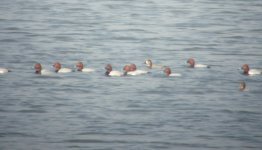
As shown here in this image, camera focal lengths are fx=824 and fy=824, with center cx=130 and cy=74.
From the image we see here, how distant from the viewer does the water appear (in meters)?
22.2

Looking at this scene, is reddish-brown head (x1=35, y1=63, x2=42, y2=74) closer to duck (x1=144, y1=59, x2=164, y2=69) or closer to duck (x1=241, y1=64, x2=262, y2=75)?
duck (x1=144, y1=59, x2=164, y2=69)

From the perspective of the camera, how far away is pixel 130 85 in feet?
92.1

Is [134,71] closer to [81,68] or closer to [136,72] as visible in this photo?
[136,72]

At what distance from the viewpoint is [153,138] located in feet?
72.0

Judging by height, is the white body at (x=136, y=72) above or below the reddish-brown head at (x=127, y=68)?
below

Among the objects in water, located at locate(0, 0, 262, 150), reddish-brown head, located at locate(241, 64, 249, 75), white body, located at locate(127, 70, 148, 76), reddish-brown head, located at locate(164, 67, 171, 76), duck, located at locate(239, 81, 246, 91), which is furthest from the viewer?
white body, located at locate(127, 70, 148, 76)

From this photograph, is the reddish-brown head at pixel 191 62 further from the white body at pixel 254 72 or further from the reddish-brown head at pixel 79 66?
the reddish-brown head at pixel 79 66

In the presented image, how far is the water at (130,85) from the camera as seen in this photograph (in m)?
22.2

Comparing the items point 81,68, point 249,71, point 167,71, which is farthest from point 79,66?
point 249,71

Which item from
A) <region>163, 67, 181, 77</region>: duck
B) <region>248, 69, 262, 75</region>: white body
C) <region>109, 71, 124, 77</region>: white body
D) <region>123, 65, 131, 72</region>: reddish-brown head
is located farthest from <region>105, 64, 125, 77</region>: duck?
<region>248, 69, 262, 75</region>: white body

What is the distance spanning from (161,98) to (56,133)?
4.92 meters

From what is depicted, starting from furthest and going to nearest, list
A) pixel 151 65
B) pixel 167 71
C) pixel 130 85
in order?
pixel 151 65, pixel 167 71, pixel 130 85

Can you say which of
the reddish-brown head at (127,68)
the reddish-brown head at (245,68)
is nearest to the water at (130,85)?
the reddish-brown head at (245,68)

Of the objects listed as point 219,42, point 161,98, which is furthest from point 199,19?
point 161,98
